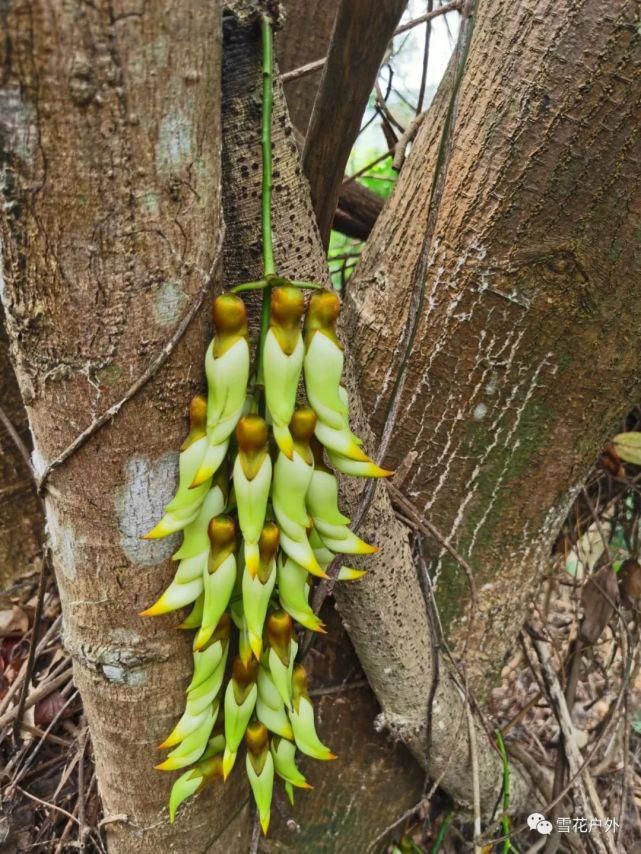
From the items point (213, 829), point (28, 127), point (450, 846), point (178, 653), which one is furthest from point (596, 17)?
point (450, 846)

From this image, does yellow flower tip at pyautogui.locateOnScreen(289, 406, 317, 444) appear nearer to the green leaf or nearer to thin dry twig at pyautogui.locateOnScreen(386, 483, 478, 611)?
thin dry twig at pyautogui.locateOnScreen(386, 483, 478, 611)

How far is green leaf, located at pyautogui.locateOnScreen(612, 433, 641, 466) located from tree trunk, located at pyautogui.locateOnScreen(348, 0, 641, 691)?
0.84ft

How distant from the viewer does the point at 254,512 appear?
0.60m

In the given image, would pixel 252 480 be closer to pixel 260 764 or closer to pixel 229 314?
pixel 229 314

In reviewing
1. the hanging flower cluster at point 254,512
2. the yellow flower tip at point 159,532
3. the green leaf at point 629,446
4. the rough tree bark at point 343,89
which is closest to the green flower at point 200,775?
the hanging flower cluster at point 254,512

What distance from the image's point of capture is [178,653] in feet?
2.39

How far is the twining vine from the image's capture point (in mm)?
568

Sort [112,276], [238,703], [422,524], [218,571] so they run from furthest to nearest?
[422,524]
[238,703]
[218,571]
[112,276]

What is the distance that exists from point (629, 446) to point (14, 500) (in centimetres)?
109

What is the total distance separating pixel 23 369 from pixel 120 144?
224mm

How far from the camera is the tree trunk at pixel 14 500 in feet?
3.53

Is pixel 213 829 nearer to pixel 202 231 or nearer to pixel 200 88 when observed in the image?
pixel 202 231

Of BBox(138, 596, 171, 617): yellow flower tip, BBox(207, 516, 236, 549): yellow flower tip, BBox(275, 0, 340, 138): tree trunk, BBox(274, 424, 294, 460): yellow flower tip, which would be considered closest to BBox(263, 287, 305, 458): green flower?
BBox(274, 424, 294, 460): yellow flower tip

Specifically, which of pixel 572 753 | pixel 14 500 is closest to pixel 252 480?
pixel 14 500
